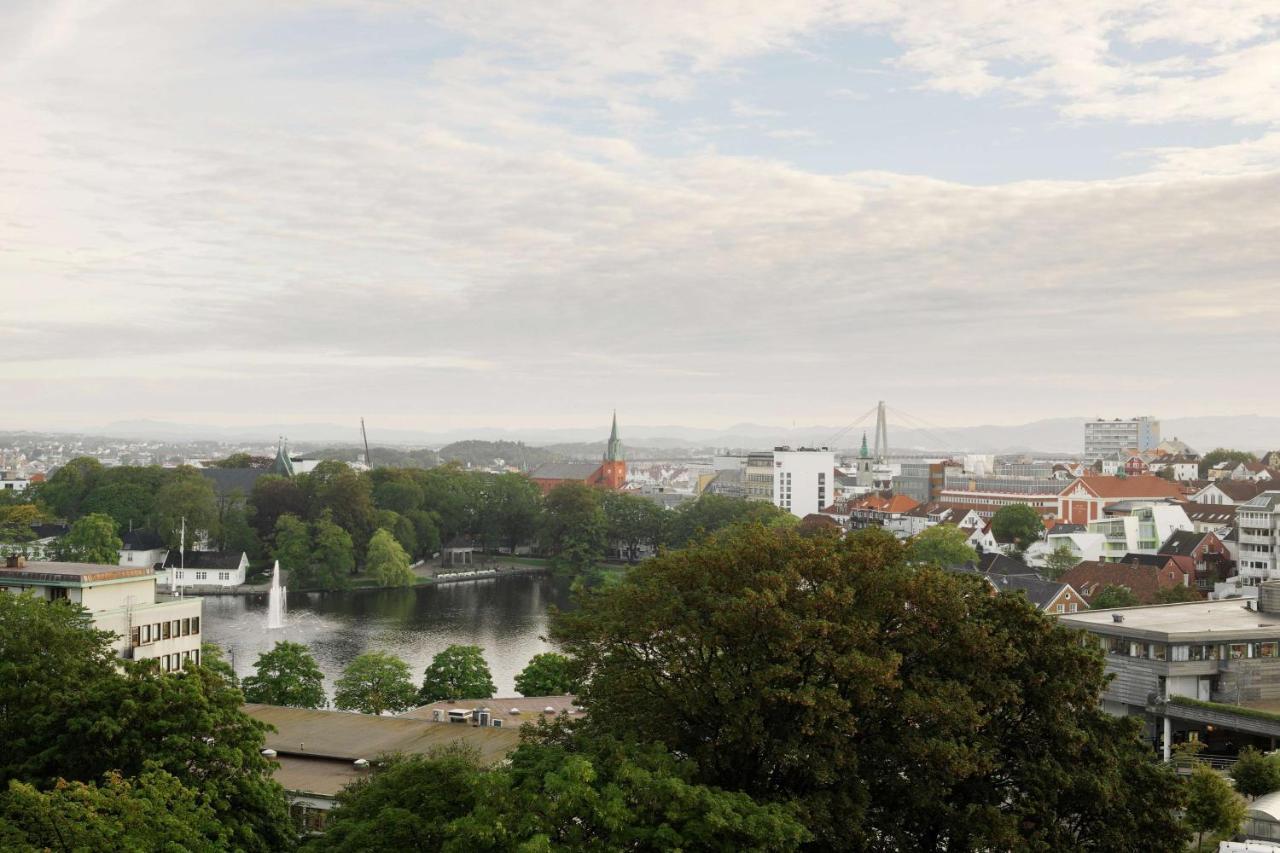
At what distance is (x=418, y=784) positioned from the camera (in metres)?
12.7

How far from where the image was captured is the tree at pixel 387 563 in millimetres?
65938

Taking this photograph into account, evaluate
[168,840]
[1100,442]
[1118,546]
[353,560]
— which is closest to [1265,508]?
[1118,546]

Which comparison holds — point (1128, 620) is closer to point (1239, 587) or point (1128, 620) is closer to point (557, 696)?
point (557, 696)

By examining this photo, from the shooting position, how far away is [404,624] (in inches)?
2037

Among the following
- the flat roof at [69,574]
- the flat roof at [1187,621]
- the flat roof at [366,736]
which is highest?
the flat roof at [69,574]

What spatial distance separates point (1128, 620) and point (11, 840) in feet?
87.0

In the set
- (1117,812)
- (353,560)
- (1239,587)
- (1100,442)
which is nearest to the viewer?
(1117,812)

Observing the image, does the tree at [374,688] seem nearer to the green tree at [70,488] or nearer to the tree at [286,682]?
the tree at [286,682]

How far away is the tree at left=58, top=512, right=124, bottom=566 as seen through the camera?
58469mm

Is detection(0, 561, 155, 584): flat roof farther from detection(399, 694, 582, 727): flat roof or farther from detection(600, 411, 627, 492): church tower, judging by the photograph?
detection(600, 411, 627, 492): church tower

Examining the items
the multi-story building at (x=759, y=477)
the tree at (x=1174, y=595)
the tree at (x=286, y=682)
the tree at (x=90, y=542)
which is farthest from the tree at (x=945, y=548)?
the multi-story building at (x=759, y=477)

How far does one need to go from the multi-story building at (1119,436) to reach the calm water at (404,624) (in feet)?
457

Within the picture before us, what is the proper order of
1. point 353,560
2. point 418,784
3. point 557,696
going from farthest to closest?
point 353,560 < point 557,696 < point 418,784

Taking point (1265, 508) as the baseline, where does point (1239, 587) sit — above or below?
below
